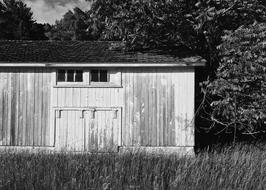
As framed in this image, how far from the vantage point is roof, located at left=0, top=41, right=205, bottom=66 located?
1401 centimetres

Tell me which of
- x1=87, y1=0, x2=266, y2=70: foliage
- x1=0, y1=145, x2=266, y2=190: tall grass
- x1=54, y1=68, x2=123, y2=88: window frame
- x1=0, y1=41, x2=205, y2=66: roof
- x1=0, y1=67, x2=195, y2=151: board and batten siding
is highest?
x1=87, y1=0, x2=266, y2=70: foliage

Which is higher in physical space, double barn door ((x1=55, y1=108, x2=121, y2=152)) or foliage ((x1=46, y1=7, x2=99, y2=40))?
foliage ((x1=46, y1=7, x2=99, y2=40))

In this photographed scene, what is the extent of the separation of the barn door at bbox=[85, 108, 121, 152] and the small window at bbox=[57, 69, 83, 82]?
145cm

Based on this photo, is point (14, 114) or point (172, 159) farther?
point (14, 114)

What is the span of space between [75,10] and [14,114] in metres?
31.3

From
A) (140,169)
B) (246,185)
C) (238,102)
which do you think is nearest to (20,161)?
(140,169)

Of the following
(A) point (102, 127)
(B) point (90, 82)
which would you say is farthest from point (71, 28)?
(A) point (102, 127)

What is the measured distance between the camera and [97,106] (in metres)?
14.4

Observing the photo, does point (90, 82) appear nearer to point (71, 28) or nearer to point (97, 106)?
point (97, 106)

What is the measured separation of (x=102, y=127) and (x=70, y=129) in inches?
50.2

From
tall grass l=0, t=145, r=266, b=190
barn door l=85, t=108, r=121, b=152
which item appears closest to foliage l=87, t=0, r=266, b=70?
barn door l=85, t=108, r=121, b=152

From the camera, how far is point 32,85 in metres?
14.5

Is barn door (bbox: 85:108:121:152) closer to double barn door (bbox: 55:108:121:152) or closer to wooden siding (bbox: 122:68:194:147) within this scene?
double barn door (bbox: 55:108:121:152)

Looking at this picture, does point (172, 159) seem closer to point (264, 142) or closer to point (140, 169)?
point (140, 169)
